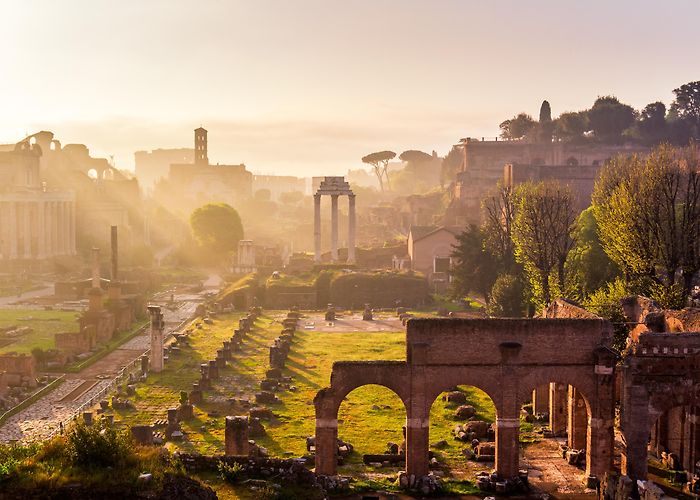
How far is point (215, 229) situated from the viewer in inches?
3617

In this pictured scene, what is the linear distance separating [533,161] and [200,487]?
83.6 m

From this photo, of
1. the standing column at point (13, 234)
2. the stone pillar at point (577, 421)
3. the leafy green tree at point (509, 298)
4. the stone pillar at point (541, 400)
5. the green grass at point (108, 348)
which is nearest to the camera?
the stone pillar at point (577, 421)

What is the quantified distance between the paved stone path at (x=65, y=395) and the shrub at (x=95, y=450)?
12.7 m

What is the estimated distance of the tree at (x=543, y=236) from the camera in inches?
1707

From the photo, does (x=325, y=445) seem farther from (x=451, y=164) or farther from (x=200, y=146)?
(x=200, y=146)

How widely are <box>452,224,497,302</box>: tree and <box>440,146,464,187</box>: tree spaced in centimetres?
5564

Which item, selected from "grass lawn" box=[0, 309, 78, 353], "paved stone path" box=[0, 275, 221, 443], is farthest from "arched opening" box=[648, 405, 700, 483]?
"grass lawn" box=[0, 309, 78, 353]

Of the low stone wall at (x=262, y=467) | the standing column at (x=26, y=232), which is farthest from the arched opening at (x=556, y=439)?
the standing column at (x=26, y=232)

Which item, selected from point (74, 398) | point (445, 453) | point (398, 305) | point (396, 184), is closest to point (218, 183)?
point (396, 184)

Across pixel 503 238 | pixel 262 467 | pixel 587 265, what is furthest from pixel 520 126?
pixel 262 467

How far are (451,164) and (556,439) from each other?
8981 centimetres

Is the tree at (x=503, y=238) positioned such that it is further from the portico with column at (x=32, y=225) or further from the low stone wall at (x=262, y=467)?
the portico with column at (x=32, y=225)

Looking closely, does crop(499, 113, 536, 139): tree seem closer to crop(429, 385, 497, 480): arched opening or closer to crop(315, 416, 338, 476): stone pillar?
crop(429, 385, 497, 480): arched opening

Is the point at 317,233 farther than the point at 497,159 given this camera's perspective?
No
